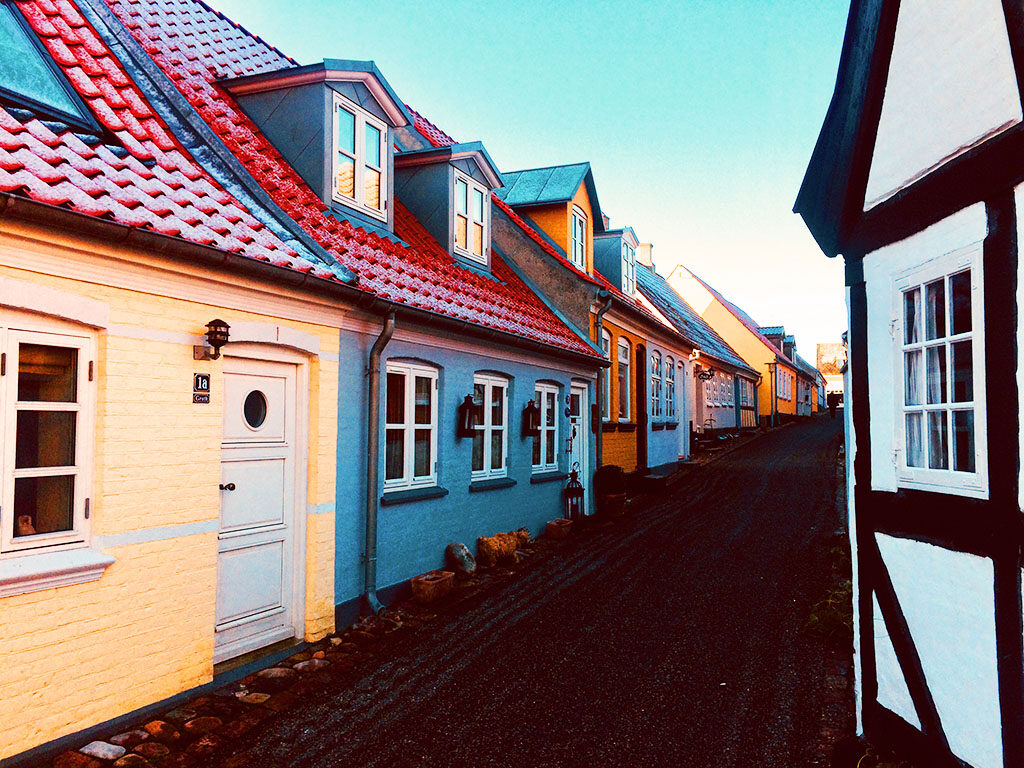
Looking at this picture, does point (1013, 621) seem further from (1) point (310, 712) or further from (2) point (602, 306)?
(2) point (602, 306)

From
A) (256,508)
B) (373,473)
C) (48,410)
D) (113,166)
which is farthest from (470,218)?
(48,410)

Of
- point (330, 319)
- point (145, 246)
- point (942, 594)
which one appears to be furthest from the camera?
point (330, 319)

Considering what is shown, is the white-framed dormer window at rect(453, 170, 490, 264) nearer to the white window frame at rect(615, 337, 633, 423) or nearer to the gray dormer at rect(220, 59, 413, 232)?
the gray dormer at rect(220, 59, 413, 232)

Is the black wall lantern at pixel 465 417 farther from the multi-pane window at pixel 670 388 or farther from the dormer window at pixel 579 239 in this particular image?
the multi-pane window at pixel 670 388

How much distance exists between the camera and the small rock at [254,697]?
5250mm

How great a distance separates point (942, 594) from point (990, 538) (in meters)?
0.54

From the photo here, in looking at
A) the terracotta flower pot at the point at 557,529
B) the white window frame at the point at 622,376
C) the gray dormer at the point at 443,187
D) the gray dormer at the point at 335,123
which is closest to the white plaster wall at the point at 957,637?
the gray dormer at the point at 335,123

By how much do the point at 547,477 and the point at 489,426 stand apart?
2.36 m

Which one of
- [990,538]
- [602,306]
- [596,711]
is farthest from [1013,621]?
[602,306]

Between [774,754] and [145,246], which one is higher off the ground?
[145,246]

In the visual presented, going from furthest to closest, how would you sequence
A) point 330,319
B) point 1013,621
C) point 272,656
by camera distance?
point 330,319 < point 272,656 < point 1013,621

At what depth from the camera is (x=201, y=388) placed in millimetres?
5469

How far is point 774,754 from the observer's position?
4574 mm

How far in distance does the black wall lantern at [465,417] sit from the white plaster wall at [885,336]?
519 centimetres
